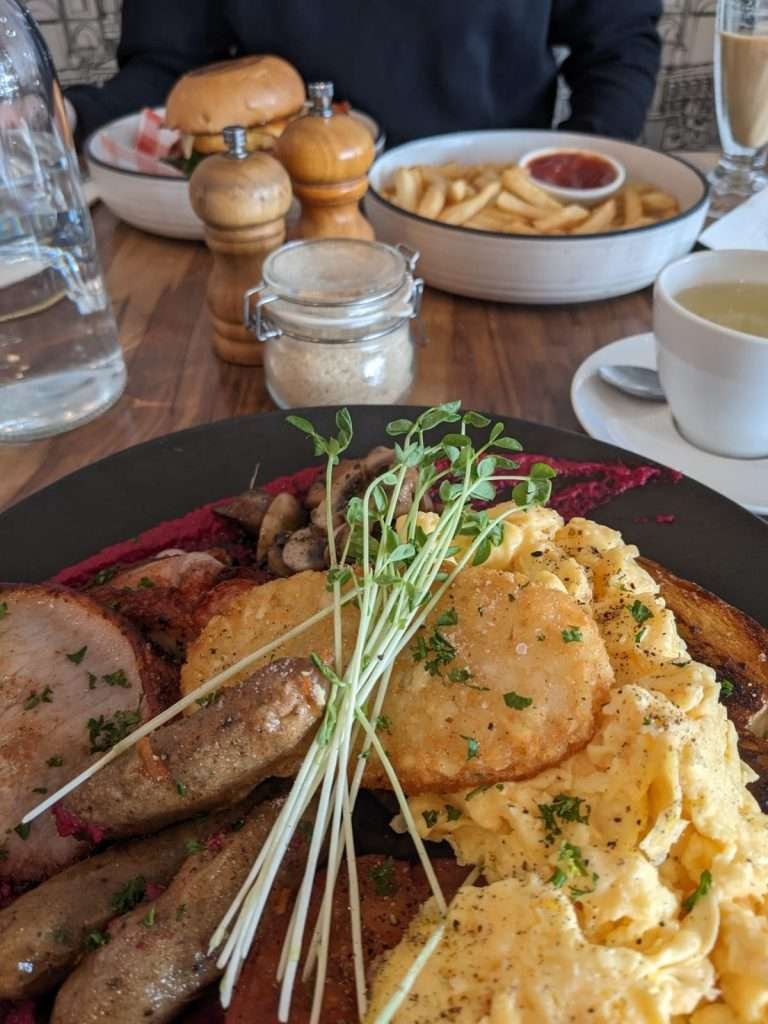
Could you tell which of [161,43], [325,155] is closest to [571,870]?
[325,155]

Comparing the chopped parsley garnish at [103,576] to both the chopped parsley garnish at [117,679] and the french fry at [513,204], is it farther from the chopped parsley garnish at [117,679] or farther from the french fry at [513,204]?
the french fry at [513,204]

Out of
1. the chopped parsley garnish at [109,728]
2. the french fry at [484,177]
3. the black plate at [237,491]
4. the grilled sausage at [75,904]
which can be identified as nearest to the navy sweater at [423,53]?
the french fry at [484,177]

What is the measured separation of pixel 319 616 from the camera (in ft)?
4.30

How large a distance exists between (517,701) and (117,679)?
0.70 meters

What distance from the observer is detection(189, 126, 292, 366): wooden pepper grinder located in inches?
84.7

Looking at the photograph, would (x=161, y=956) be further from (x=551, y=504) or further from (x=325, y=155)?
(x=325, y=155)

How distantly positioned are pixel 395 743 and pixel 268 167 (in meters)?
1.57

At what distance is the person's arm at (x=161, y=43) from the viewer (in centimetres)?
401

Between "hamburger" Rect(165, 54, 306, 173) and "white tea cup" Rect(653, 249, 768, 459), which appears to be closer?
"white tea cup" Rect(653, 249, 768, 459)

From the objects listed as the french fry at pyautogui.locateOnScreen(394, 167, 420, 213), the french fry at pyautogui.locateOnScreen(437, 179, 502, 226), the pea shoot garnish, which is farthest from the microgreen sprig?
the french fry at pyautogui.locateOnScreen(394, 167, 420, 213)

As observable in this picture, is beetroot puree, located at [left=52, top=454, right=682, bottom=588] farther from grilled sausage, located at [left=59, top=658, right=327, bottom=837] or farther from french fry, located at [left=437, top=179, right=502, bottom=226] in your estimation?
french fry, located at [left=437, top=179, right=502, bottom=226]

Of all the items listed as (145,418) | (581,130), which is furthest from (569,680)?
(581,130)

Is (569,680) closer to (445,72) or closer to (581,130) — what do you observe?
(581,130)

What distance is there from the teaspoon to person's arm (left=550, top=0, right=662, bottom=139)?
7.20 ft
